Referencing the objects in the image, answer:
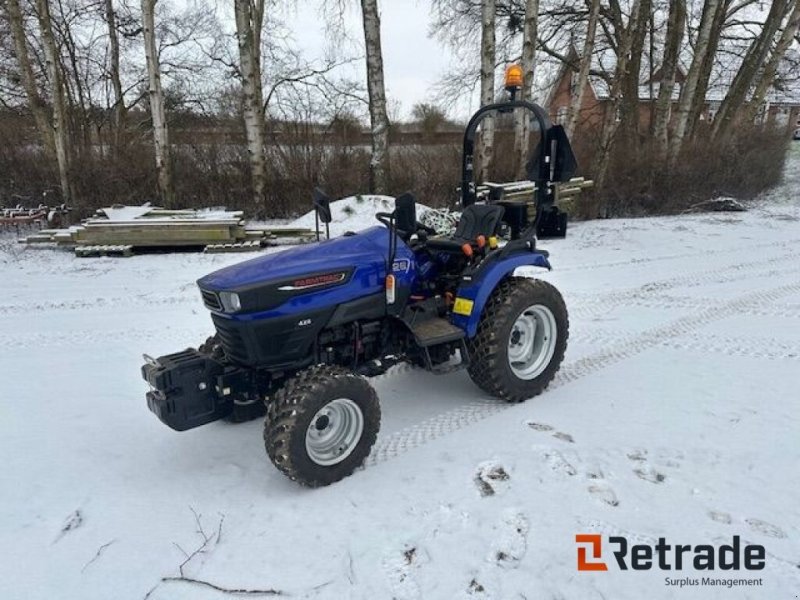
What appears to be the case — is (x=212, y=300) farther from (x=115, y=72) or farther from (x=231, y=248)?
(x=115, y=72)

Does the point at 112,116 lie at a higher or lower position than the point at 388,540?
higher

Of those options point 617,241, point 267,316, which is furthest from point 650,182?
point 267,316

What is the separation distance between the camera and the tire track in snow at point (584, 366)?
10.2 ft

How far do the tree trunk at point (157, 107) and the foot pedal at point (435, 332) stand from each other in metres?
8.07

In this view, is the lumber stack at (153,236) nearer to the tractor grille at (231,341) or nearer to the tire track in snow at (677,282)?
the tire track in snow at (677,282)

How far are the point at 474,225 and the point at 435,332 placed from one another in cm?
77

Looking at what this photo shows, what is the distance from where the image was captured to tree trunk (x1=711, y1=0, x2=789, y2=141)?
14.5 m

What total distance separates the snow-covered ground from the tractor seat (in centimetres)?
104

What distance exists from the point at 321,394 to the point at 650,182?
11.7 meters

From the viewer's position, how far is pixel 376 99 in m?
9.74

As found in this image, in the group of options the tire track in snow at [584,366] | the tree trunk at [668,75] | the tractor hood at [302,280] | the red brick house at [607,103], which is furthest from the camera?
the red brick house at [607,103]

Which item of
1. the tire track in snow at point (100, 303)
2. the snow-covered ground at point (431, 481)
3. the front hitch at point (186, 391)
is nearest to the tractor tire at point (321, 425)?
the snow-covered ground at point (431, 481)

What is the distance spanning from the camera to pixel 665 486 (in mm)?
2639

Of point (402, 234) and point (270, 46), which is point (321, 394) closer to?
point (402, 234)
